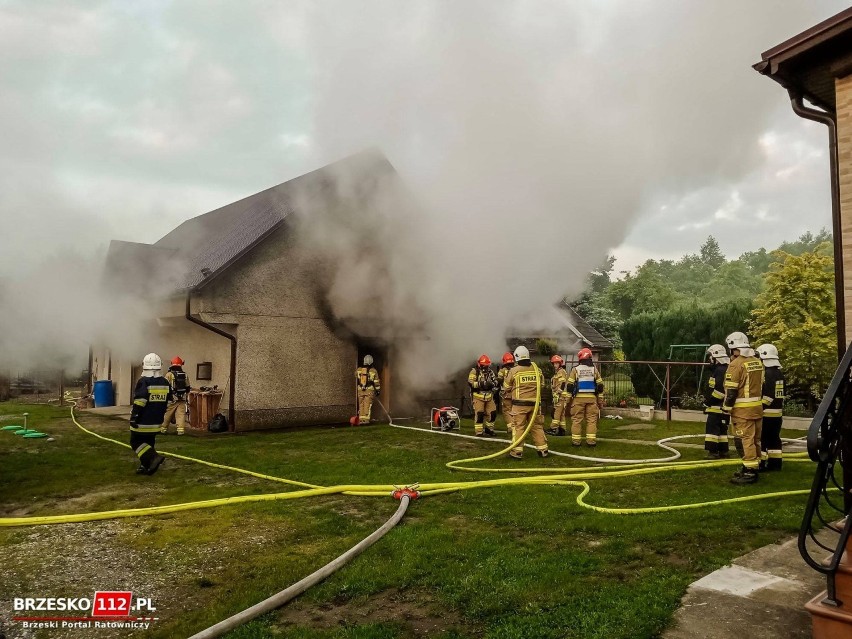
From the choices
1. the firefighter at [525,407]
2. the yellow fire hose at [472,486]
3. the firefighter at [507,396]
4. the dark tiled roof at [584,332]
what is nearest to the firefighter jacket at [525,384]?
the firefighter at [525,407]

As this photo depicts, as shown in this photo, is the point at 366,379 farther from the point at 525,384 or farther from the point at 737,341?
Answer: the point at 737,341

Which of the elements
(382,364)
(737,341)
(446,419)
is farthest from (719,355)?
(382,364)

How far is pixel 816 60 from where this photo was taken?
19.9ft

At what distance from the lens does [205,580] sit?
3.93 m

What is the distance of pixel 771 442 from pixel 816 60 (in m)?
4.75

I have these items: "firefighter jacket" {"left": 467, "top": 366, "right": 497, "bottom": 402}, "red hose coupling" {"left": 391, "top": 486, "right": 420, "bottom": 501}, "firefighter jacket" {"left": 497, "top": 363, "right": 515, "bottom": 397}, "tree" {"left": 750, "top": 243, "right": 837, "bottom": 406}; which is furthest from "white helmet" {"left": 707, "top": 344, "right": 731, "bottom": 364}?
"tree" {"left": 750, "top": 243, "right": 837, "bottom": 406}

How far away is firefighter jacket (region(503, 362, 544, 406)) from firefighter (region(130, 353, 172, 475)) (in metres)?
5.27

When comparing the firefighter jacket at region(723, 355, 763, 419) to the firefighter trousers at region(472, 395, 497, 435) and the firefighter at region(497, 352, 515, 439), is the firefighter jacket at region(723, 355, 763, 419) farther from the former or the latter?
the firefighter trousers at region(472, 395, 497, 435)

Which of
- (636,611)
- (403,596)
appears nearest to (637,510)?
(636,611)

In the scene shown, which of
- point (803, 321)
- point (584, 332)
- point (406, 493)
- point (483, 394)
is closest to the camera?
point (406, 493)

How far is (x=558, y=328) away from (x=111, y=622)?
13.2 meters

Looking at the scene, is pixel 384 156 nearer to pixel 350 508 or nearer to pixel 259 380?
pixel 259 380

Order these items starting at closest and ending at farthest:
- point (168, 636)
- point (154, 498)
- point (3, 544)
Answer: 1. point (168, 636)
2. point (3, 544)
3. point (154, 498)

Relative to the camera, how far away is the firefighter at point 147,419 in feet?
24.1
